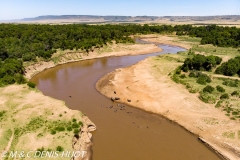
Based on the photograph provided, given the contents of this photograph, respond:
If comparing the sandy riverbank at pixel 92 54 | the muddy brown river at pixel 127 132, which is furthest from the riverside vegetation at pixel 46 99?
the muddy brown river at pixel 127 132

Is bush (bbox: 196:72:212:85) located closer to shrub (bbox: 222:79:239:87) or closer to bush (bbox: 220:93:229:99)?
shrub (bbox: 222:79:239:87)

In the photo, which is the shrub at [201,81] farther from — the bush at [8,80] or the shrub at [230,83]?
the bush at [8,80]

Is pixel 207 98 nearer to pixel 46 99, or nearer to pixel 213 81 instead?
pixel 213 81

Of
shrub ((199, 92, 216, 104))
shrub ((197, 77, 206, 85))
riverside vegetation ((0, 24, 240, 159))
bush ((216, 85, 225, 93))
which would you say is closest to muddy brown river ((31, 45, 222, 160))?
riverside vegetation ((0, 24, 240, 159))

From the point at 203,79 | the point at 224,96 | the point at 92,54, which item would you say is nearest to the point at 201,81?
the point at 203,79

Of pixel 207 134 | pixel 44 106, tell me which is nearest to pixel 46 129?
pixel 44 106
